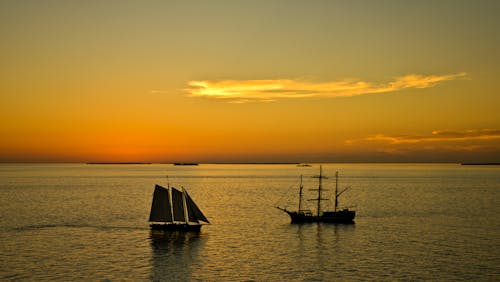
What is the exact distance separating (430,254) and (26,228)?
217ft

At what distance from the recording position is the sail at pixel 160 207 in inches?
3413

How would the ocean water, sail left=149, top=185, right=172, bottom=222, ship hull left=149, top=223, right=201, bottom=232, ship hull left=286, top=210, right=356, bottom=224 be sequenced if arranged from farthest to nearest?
ship hull left=286, top=210, right=356, bottom=224 → sail left=149, top=185, right=172, bottom=222 → ship hull left=149, top=223, right=201, bottom=232 → the ocean water

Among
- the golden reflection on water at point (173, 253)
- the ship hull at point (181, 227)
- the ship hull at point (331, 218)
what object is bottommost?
the golden reflection on water at point (173, 253)

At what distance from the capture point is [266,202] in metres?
148

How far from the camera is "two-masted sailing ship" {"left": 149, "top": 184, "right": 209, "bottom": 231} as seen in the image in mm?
85019

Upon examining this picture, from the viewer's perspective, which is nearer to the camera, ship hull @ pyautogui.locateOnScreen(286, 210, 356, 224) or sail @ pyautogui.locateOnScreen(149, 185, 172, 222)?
sail @ pyautogui.locateOnScreen(149, 185, 172, 222)

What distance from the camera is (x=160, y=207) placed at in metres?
87.5

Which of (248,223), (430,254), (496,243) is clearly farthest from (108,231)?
(496,243)

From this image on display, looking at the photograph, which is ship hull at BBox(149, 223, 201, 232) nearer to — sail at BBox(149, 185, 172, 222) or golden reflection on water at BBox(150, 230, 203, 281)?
golden reflection on water at BBox(150, 230, 203, 281)

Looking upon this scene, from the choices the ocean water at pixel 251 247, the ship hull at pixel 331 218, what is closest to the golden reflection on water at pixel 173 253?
the ocean water at pixel 251 247

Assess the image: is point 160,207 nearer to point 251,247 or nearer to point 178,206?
point 178,206

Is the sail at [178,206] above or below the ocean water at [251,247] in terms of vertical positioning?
above

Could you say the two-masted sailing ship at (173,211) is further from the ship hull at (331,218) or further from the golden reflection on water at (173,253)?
the ship hull at (331,218)

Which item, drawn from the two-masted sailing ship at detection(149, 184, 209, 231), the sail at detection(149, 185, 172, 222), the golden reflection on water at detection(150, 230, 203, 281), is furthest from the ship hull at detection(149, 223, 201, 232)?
the sail at detection(149, 185, 172, 222)
